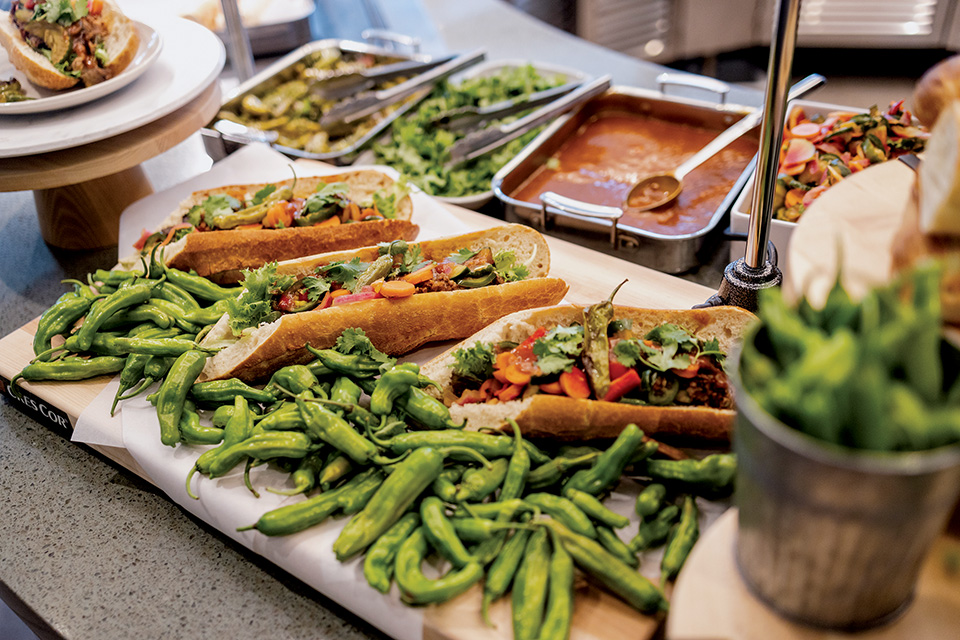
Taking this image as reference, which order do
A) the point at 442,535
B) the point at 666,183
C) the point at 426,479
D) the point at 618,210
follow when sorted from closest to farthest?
the point at 442,535 < the point at 426,479 < the point at 618,210 < the point at 666,183

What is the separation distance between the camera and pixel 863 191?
1.73m

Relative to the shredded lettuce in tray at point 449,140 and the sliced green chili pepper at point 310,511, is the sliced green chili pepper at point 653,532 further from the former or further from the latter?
the shredded lettuce in tray at point 449,140

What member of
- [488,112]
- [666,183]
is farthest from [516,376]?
[488,112]

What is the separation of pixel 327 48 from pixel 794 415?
16.6 feet

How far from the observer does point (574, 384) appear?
2340 mm

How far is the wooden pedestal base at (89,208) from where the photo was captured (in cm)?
380

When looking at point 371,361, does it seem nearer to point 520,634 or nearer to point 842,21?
point 520,634

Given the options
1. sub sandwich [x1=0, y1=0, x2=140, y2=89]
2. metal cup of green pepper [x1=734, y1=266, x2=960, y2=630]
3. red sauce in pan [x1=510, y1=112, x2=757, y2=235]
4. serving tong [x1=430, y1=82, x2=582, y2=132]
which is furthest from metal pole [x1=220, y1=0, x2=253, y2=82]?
metal cup of green pepper [x1=734, y1=266, x2=960, y2=630]

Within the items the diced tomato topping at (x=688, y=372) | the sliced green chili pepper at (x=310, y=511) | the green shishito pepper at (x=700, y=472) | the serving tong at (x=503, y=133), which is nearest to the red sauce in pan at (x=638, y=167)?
the serving tong at (x=503, y=133)

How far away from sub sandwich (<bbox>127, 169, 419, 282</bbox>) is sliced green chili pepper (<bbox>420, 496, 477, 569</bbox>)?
69.1 inches

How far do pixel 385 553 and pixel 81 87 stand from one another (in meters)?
2.93

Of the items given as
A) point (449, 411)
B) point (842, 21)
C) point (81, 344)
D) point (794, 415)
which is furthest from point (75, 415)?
point (842, 21)

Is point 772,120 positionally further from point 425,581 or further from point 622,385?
point 425,581

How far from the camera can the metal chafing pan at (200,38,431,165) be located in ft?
14.2
